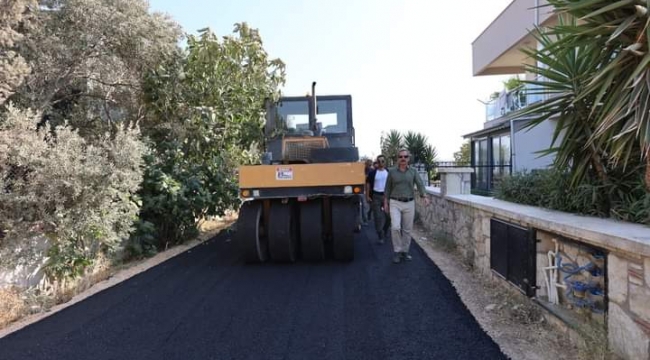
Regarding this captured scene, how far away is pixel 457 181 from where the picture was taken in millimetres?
8633

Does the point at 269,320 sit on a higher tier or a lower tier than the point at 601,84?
lower

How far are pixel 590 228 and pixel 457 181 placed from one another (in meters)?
5.09

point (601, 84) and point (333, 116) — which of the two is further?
point (333, 116)

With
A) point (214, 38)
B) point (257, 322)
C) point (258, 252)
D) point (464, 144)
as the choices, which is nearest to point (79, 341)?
point (257, 322)

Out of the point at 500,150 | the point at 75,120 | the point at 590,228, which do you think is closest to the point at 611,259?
the point at 590,228

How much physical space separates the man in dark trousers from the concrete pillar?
138 centimetres

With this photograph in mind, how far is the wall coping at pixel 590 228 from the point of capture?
3.04 metres

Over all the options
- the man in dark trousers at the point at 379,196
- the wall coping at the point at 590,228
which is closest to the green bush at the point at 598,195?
the wall coping at the point at 590,228

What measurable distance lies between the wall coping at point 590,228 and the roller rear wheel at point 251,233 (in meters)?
3.75

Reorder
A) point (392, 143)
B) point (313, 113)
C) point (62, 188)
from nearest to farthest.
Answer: point (62, 188) → point (313, 113) → point (392, 143)

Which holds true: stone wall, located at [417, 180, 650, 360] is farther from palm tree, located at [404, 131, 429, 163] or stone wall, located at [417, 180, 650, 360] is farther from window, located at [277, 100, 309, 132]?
palm tree, located at [404, 131, 429, 163]

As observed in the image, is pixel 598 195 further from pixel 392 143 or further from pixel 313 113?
pixel 392 143

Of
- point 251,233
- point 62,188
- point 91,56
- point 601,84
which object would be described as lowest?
point 251,233

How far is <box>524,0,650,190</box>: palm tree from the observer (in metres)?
3.77
